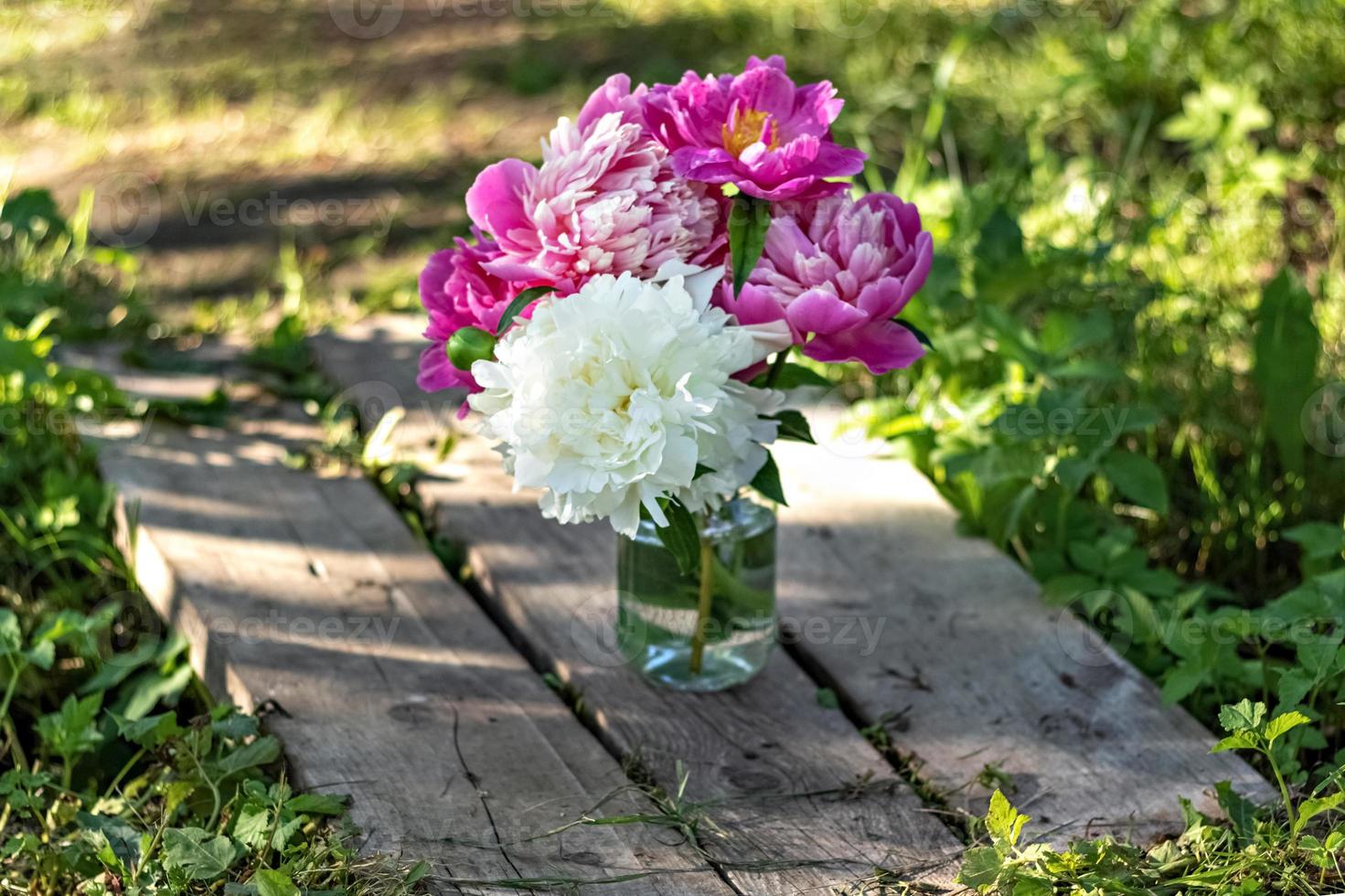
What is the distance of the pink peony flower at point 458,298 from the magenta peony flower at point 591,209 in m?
0.05

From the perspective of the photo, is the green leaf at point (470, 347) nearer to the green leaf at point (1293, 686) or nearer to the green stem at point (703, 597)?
the green stem at point (703, 597)

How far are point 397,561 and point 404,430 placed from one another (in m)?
0.47

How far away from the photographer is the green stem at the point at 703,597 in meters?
1.79

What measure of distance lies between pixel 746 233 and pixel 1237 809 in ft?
2.82

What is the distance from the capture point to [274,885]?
1520 mm

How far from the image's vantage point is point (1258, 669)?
6.46 ft

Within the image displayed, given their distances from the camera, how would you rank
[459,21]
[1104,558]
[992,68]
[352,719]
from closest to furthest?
[352,719] → [1104,558] → [992,68] → [459,21]

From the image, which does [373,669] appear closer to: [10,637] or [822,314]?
[10,637]

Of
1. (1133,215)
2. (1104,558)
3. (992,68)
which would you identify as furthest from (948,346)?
(992,68)

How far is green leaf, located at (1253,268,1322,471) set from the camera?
251cm

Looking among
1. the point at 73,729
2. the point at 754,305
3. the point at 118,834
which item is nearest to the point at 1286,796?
the point at 754,305

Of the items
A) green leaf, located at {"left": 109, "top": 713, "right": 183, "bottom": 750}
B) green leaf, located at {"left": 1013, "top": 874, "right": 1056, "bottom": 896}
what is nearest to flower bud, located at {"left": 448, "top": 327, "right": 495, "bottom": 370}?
green leaf, located at {"left": 109, "top": 713, "right": 183, "bottom": 750}

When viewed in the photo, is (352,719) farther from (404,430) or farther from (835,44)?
(835,44)

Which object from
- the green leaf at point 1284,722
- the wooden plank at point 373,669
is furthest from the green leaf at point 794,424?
the green leaf at point 1284,722
